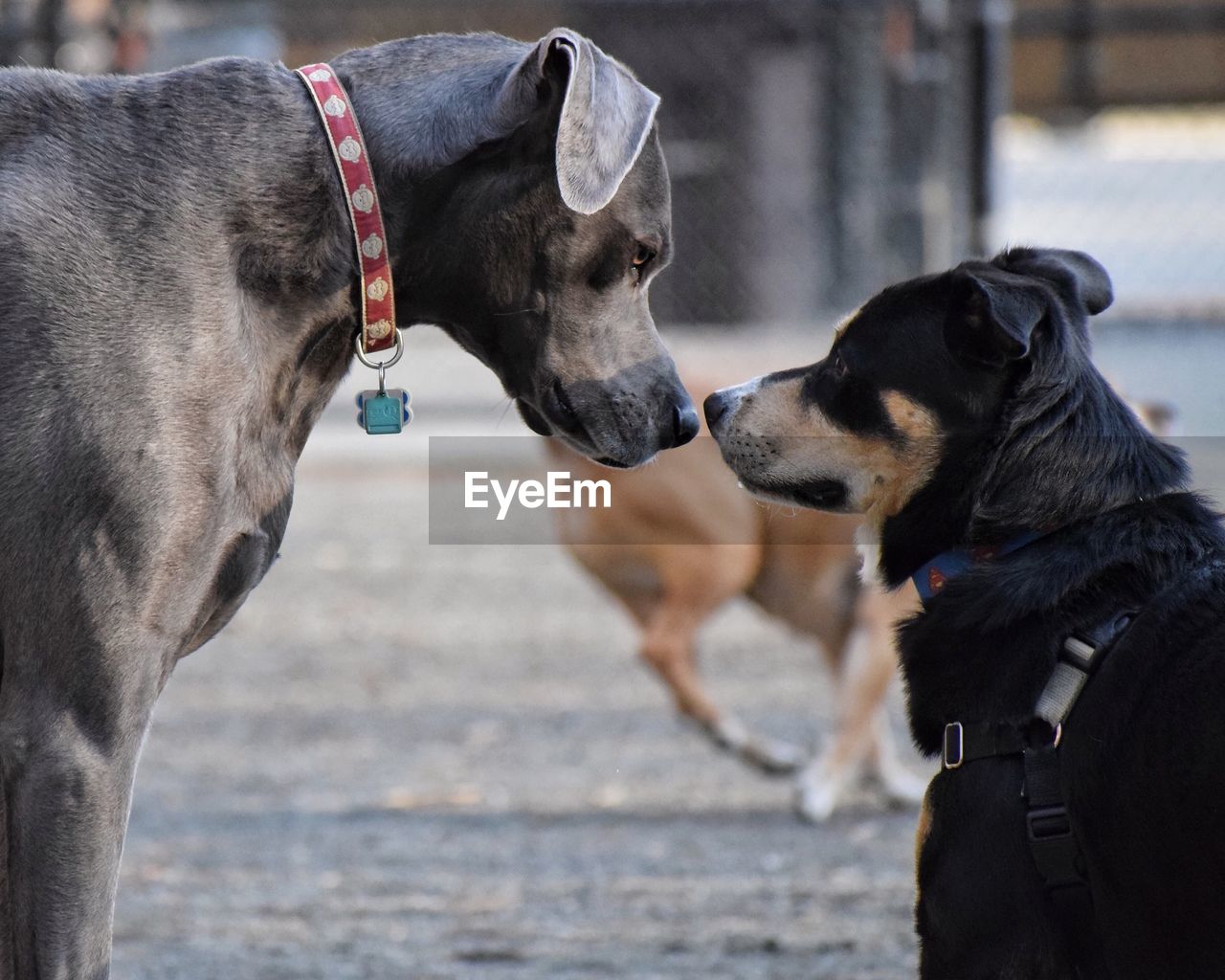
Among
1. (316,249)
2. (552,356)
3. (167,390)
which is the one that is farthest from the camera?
(552,356)

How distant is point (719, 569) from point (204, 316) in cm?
343

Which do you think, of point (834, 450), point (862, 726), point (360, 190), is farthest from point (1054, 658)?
point (862, 726)

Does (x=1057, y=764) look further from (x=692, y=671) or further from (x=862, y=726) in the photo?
(x=692, y=671)

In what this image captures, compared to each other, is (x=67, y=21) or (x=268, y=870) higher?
(x=67, y=21)

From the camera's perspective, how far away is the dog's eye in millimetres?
2777

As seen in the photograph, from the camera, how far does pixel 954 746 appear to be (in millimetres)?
2633

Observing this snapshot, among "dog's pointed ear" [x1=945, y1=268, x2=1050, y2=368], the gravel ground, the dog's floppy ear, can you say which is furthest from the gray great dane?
the gravel ground

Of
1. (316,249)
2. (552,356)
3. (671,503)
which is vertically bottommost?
(671,503)

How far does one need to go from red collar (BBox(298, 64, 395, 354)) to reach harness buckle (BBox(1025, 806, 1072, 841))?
131cm

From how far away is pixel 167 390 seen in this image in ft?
7.82

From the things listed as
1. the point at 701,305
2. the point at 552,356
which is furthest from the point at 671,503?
the point at 701,305

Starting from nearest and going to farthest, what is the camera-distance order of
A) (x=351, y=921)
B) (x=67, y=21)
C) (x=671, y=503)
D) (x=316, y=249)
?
1. (x=316, y=249)
2. (x=351, y=921)
3. (x=671, y=503)
4. (x=67, y=21)

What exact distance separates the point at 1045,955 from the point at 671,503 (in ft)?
10.8

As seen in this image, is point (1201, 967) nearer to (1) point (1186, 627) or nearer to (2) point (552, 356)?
(1) point (1186, 627)
